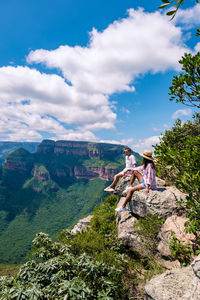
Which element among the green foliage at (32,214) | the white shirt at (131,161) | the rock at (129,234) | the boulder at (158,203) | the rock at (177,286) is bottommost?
the green foliage at (32,214)

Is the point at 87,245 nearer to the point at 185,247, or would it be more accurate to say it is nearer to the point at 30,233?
the point at 185,247

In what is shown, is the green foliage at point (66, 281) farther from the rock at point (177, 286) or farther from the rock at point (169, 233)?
the rock at point (169, 233)

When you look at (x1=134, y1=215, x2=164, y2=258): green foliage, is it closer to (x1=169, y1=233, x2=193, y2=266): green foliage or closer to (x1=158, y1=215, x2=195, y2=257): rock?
(x1=158, y1=215, x2=195, y2=257): rock

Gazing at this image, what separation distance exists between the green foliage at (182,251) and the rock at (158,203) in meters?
2.16

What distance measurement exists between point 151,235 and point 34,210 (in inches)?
7362

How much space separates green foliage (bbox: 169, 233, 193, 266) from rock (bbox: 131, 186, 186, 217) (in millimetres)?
2156

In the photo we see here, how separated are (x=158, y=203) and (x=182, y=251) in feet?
8.95

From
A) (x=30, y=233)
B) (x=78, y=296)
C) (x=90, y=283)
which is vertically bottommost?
(x=30, y=233)

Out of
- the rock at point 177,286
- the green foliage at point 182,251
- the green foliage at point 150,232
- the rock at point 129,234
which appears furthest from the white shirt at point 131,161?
the rock at point 177,286

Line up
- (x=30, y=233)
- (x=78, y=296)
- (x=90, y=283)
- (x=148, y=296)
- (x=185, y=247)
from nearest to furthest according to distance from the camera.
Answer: (x=78, y=296), (x=148, y=296), (x=90, y=283), (x=185, y=247), (x=30, y=233)

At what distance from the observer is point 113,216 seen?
1391 centimetres

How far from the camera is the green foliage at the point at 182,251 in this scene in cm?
578

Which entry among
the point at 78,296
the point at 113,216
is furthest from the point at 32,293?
Answer: the point at 113,216

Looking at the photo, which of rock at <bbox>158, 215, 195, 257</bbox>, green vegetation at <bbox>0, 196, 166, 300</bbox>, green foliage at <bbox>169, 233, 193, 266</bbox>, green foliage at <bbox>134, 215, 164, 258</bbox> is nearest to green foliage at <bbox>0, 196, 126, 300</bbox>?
green vegetation at <bbox>0, 196, 166, 300</bbox>
